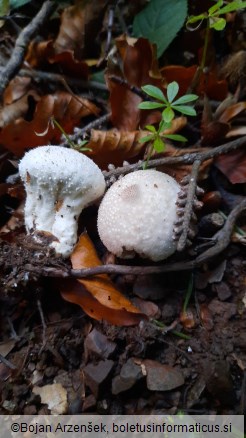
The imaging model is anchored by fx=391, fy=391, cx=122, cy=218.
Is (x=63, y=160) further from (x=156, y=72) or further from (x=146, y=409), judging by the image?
(x=146, y=409)

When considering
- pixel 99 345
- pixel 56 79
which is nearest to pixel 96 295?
pixel 99 345

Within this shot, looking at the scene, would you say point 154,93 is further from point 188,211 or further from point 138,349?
point 138,349

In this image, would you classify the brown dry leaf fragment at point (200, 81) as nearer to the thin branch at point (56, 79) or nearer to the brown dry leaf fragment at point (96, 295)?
the thin branch at point (56, 79)

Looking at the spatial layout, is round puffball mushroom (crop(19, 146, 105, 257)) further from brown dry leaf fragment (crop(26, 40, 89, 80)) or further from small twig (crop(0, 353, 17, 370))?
brown dry leaf fragment (crop(26, 40, 89, 80))

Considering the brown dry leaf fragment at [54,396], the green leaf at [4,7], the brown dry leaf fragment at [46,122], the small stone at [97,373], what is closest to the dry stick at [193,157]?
the brown dry leaf fragment at [46,122]

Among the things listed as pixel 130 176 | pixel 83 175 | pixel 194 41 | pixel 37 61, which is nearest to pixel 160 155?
pixel 130 176
